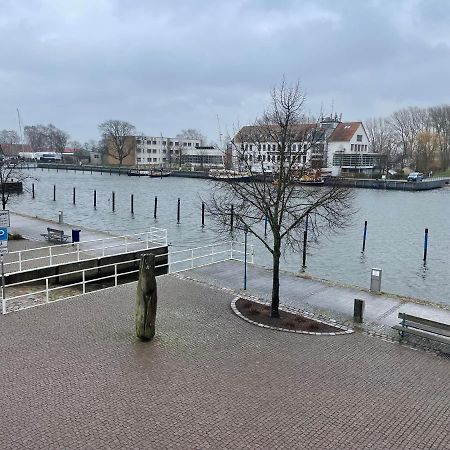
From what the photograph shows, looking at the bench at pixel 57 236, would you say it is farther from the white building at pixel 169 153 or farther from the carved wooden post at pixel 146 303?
the white building at pixel 169 153

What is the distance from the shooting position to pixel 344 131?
4796 inches

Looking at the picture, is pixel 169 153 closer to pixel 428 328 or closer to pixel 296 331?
pixel 296 331

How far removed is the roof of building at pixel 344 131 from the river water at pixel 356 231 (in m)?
41.5

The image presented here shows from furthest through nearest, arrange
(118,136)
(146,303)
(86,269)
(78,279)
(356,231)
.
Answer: (118,136) → (356,231) → (78,279) → (86,269) → (146,303)

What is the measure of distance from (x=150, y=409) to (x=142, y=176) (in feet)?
411

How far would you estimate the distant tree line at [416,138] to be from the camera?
122250 millimetres

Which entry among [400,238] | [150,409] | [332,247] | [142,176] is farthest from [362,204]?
[142,176]

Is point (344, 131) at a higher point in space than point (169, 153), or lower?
higher

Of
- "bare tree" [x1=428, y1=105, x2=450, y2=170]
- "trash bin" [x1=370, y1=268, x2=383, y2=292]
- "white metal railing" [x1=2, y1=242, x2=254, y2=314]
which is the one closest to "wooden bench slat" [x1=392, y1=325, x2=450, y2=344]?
"trash bin" [x1=370, y1=268, x2=383, y2=292]

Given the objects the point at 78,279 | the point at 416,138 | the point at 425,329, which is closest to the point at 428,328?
the point at 425,329

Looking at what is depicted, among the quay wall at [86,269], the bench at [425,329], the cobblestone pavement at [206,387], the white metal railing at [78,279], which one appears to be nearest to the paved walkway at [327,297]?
the bench at [425,329]

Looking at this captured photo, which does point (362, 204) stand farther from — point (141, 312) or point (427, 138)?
point (427, 138)

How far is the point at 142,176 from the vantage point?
131 m

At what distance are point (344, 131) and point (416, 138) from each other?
24474 mm
